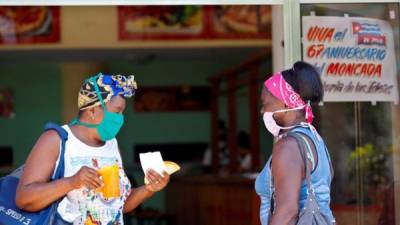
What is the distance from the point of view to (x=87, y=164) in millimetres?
3857

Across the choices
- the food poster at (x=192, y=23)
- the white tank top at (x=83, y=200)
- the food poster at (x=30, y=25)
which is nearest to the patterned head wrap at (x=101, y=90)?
the white tank top at (x=83, y=200)

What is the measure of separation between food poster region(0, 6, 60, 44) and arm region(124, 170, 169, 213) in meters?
7.36

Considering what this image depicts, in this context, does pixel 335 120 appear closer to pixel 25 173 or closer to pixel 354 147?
pixel 354 147

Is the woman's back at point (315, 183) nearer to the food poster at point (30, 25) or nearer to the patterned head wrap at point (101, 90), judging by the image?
the patterned head wrap at point (101, 90)

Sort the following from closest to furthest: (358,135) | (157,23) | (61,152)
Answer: (61,152) → (358,135) → (157,23)

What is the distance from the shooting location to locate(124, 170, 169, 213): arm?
155 inches

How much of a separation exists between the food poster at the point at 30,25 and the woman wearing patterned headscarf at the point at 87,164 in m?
7.39

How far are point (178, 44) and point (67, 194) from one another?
7.68 meters

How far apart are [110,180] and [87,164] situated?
0.20m

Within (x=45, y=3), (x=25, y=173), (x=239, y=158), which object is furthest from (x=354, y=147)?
(x=239, y=158)

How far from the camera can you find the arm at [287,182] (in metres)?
3.51

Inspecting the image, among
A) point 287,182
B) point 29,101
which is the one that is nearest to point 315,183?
point 287,182

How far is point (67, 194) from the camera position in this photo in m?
3.82

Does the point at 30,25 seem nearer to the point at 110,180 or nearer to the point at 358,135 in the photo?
the point at 358,135
